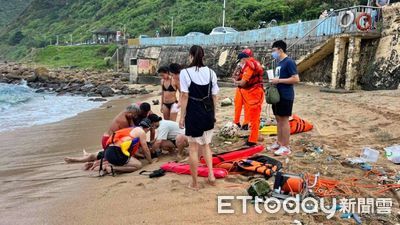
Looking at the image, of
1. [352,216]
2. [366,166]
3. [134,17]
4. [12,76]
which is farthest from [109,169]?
[134,17]

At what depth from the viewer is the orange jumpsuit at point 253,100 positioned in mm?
6492

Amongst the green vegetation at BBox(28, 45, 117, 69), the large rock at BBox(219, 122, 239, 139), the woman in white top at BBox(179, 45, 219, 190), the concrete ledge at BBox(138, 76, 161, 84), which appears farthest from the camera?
A: the green vegetation at BBox(28, 45, 117, 69)

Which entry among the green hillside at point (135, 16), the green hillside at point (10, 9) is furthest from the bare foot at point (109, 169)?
the green hillside at point (10, 9)

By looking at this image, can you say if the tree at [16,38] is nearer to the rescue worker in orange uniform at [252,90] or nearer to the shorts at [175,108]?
the shorts at [175,108]

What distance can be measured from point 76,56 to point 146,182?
55.9 m

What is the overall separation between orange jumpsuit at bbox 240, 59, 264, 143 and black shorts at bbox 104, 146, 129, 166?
7.43 feet

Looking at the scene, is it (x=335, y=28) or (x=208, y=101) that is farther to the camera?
(x=335, y=28)

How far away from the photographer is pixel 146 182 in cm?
499

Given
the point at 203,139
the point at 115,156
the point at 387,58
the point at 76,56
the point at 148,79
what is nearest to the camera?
the point at 203,139

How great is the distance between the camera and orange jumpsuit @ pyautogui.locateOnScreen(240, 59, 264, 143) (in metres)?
6.49

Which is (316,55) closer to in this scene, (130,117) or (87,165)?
(130,117)

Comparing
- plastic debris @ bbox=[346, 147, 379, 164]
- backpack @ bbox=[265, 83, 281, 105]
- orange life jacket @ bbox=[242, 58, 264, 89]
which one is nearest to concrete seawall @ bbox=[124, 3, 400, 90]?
orange life jacket @ bbox=[242, 58, 264, 89]

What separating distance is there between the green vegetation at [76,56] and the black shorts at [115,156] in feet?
137

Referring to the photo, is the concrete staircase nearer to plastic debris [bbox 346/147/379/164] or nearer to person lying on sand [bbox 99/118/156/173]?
plastic debris [bbox 346/147/379/164]
